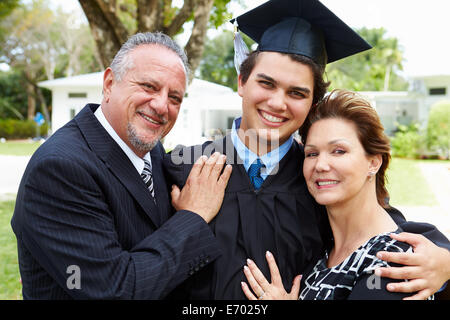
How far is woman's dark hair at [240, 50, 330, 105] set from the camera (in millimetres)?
2317

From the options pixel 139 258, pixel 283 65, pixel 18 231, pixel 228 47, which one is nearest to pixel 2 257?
pixel 18 231

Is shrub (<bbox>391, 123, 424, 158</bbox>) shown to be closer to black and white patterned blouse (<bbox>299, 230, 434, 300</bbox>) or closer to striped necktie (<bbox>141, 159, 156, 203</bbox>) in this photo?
black and white patterned blouse (<bbox>299, 230, 434, 300</bbox>)

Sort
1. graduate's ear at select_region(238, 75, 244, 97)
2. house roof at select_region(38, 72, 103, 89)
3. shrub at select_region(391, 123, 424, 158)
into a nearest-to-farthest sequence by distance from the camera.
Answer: graduate's ear at select_region(238, 75, 244, 97) < shrub at select_region(391, 123, 424, 158) < house roof at select_region(38, 72, 103, 89)

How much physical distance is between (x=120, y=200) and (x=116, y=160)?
0.72 feet

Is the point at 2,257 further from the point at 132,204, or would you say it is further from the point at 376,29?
the point at 376,29

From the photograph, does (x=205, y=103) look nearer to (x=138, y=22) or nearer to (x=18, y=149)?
(x=18, y=149)

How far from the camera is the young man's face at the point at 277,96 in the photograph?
2234 millimetres

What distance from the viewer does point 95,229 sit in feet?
5.94

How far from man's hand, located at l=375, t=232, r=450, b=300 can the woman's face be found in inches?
12.9

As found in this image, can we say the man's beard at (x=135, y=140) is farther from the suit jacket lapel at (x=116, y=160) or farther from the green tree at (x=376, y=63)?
the green tree at (x=376, y=63)

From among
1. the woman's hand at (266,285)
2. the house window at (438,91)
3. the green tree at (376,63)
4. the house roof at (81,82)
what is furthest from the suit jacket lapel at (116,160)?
the green tree at (376,63)

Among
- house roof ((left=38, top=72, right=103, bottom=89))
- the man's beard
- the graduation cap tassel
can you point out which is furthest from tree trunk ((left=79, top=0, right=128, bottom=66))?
house roof ((left=38, top=72, right=103, bottom=89))

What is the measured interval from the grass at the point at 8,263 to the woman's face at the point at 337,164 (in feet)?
14.0

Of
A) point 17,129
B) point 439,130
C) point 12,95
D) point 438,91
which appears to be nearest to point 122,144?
point 439,130
